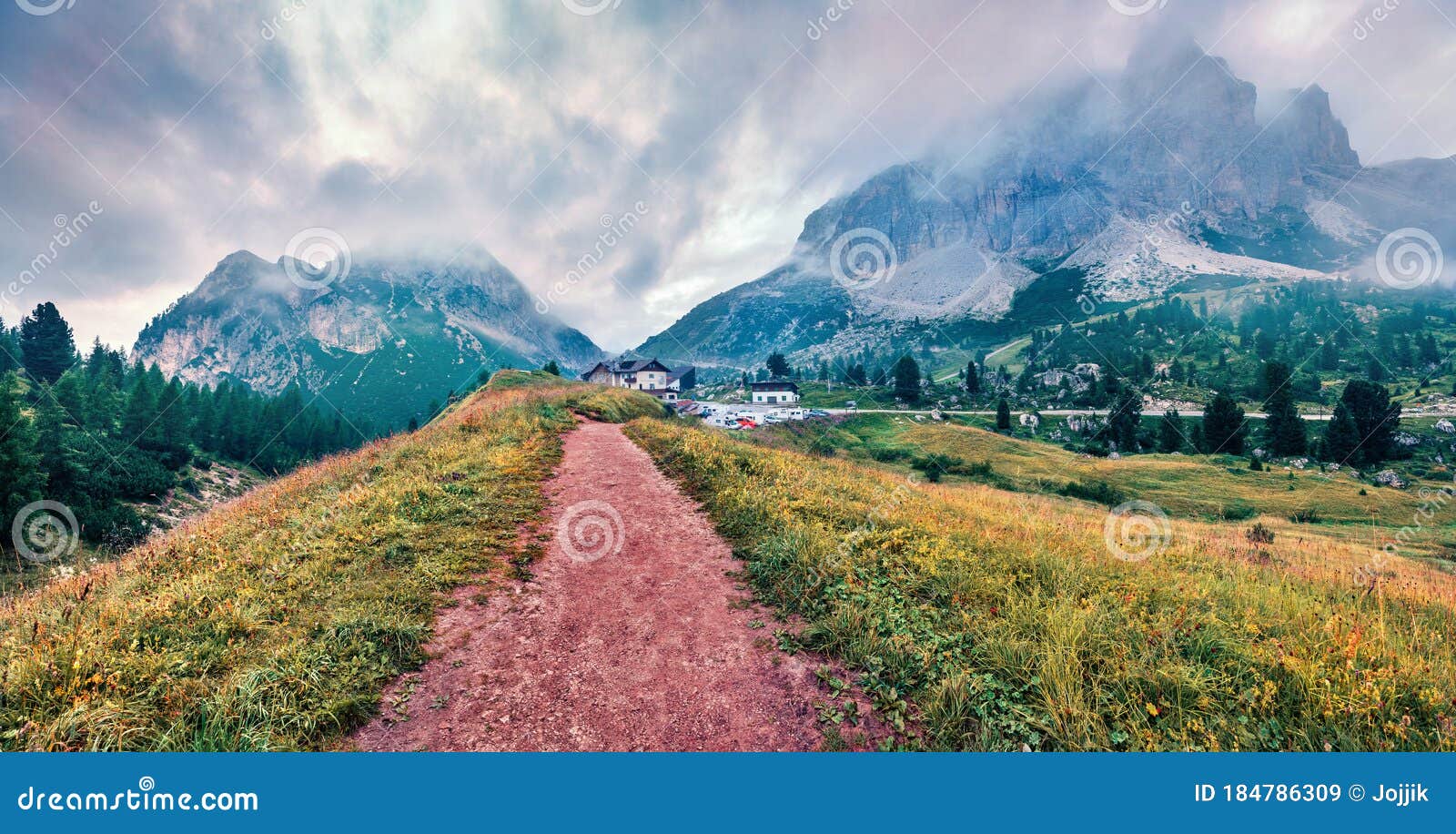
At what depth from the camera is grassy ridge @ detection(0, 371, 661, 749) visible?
14.4ft

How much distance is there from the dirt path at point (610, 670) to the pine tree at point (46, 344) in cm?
13579

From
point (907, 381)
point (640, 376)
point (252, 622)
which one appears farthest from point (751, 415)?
point (252, 622)

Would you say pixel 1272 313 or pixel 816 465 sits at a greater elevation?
pixel 1272 313

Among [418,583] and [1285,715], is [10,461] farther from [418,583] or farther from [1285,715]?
[1285,715]

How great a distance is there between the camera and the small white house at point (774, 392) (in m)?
125

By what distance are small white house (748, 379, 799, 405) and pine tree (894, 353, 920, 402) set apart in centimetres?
2367

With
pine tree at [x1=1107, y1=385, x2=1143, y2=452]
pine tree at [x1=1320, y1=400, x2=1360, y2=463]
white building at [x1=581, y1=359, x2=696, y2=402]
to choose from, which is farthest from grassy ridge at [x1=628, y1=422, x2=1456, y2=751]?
white building at [x1=581, y1=359, x2=696, y2=402]

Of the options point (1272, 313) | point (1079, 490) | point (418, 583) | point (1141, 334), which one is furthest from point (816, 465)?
point (1272, 313)

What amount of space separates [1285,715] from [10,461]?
68258 mm

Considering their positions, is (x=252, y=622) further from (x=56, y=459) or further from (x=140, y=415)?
(x=140, y=415)

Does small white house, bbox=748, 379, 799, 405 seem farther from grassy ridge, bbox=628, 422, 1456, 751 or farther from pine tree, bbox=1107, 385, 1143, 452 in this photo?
grassy ridge, bbox=628, 422, 1456, 751

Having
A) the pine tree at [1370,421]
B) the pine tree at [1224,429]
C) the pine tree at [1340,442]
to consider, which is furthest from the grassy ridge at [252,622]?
the pine tree at [1370,421]

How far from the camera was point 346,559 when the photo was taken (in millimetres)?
8023

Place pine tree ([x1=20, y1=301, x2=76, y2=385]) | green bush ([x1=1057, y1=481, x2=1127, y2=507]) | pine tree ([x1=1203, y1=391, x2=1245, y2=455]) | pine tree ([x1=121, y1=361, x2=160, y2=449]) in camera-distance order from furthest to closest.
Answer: pine tree ([x1=20, y1=301, x2=76, y2=385]) < pine tree ([x1=1203, y1=391, x2=1245, y2=455]) < pine tree ([x1=121, y1=361, x2=160, y2=449]) < green bush ([x1=1057, y1=481, x2=1127, y2=507])
